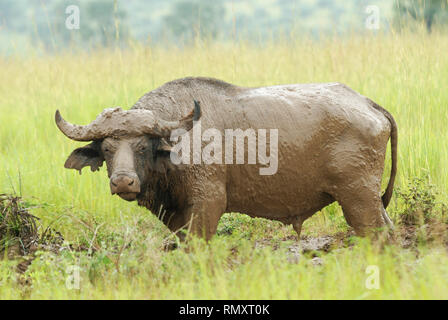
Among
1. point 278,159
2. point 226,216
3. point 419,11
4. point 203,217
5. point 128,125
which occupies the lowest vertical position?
point 226,216

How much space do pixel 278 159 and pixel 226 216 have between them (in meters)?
1.99

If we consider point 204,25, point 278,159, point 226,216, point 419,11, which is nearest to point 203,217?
point 278,159

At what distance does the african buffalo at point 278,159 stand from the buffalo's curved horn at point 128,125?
3cm

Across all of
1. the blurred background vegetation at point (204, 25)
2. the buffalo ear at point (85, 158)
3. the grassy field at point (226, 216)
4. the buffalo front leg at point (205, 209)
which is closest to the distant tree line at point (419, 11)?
the blurred background vegetation at point (204, 25)

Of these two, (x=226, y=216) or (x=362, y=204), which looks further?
(x=226, y=216)

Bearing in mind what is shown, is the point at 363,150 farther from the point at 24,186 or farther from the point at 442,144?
the point at 24,186

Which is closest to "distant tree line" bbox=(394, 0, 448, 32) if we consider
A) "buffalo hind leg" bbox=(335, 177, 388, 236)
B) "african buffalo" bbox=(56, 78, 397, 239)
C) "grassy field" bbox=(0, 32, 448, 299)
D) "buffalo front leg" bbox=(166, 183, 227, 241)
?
"grassy field" bbox=(0, 32, 448, 299)

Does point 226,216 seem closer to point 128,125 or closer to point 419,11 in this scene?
point 128,125

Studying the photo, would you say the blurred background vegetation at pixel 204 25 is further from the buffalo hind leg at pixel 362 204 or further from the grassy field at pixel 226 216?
the buffalo hind leg at pixel 362 204

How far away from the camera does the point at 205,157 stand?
5.41 m

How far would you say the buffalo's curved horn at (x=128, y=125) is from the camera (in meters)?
5.11

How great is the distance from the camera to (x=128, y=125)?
5.11 m

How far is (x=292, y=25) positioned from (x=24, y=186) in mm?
5551
